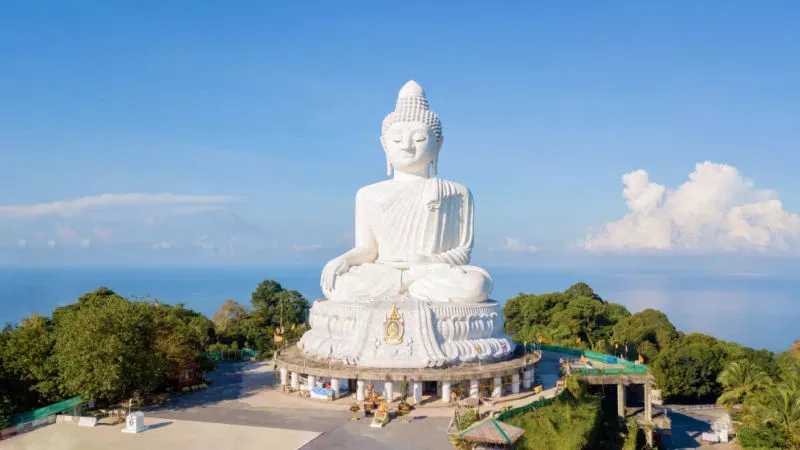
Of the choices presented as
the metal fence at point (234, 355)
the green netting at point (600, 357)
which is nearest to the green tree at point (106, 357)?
the metal fence at point (234, 355)

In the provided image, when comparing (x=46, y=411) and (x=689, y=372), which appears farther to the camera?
(x=689, y=372)

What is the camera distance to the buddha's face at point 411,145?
78.6ft

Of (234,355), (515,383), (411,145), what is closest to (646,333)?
(515,383)

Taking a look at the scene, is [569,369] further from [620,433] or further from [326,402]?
[326,402]

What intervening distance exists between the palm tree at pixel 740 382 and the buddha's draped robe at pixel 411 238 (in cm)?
929

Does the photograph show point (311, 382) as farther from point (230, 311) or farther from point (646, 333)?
point (230, 311)

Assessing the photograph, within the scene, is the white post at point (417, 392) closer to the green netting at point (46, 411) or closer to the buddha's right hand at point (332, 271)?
the buddha's right hand at point (332, 271)

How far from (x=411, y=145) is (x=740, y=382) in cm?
1424

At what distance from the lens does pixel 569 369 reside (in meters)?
22.2

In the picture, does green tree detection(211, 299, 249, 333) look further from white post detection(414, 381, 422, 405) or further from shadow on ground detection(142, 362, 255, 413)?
white post detection(414, 381, 422, 405)

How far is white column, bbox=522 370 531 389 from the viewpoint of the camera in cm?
2078

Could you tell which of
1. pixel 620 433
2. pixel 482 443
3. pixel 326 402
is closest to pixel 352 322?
pixel 326 402

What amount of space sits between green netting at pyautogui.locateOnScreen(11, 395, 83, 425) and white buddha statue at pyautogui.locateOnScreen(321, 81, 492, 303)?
8.33 metres

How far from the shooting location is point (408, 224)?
23547 millimetres
